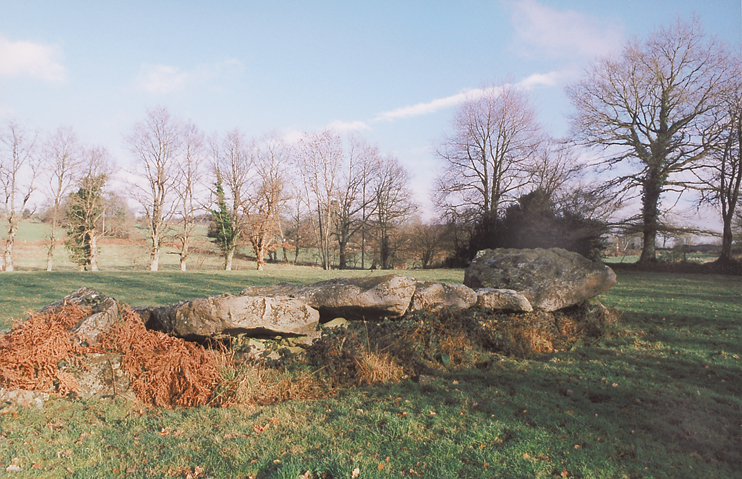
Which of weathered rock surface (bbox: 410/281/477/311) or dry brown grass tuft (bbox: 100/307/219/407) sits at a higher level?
weathered rock surface (bbox: 410/281/477/311)

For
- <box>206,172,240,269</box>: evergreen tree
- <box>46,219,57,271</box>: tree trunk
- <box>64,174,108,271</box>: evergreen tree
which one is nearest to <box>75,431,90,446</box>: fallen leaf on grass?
<box>64,174,108,271</box>: evergreen tree

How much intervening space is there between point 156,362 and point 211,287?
1218 cm

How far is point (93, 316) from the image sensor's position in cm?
630

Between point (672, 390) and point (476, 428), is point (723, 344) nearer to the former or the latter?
point (672, 390)

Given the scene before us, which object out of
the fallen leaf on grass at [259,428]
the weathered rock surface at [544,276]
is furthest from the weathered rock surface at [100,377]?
the weathered rock surface at [544,276]

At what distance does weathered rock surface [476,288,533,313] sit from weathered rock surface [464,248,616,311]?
0.68m

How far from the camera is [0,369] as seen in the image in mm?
5332

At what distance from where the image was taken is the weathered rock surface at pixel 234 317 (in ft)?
20.9

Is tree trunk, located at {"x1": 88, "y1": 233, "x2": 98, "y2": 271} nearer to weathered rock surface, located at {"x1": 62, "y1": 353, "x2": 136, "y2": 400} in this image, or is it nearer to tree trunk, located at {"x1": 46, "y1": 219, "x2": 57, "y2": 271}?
tree trunk, located at {"x1": 46, "y1": 219, "x2": 57, "y2": 271}

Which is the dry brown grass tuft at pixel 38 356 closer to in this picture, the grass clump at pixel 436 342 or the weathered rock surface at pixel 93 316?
the weathered rock surface at pixel 93 316

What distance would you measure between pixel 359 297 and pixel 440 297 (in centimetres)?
193

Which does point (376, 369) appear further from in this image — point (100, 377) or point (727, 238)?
point (727, 238)

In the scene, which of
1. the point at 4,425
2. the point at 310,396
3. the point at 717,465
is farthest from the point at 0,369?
the point at 717,465

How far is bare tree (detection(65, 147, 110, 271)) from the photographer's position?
3319 cm
